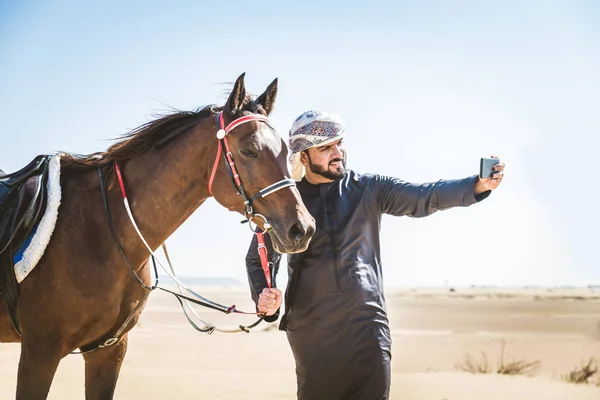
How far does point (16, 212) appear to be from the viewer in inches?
158

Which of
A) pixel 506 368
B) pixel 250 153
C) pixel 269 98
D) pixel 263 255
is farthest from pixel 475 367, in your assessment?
pixel 250 153

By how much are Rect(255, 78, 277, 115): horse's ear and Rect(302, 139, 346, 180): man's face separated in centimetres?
41

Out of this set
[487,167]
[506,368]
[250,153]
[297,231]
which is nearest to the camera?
[297,231]

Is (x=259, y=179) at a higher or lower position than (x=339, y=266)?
higher

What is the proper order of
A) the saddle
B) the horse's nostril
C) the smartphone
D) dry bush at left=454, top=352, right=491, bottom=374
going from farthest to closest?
dry bush at left=454, top=352, right=491, bottom=374, the saddle, the smartphone, the horse's nostril

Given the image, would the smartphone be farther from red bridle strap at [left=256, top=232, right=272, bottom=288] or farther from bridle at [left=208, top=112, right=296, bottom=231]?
red bridle strap at [left=256, top=232, right=272, bottom=288]

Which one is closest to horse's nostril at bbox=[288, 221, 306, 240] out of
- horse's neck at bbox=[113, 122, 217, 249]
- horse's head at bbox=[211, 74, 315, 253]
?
horse's head at bbox=[211, 74, 315, 253]

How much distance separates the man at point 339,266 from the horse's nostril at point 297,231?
1.46ft

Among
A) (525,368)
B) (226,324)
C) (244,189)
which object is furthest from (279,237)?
(226,324)

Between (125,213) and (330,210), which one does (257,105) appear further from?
(125,213)

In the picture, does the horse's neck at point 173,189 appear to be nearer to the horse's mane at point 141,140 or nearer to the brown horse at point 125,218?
the brown horse at point 125,218

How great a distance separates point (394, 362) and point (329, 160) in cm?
1095

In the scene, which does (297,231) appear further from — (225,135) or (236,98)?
(236,98)

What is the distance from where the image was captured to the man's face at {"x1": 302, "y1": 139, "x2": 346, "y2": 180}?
399 cm
